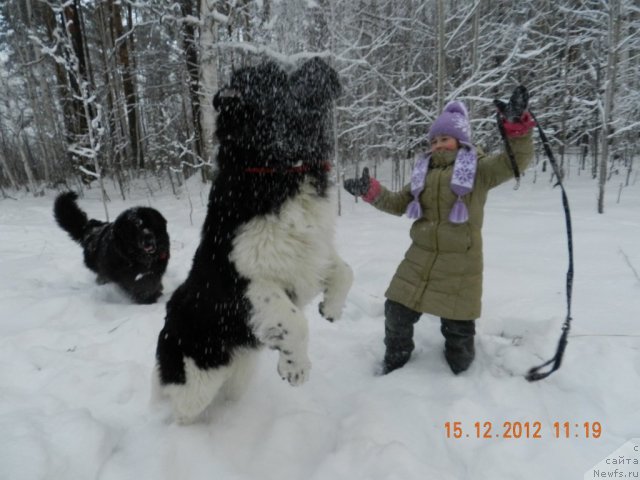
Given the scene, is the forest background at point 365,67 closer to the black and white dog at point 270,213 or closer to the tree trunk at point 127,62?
the tree trunk at point 127,62

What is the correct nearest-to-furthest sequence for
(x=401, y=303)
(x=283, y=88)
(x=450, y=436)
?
(x=283, y=88), (x=450, y=436), (x=401, y=303)

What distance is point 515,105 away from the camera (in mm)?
1795

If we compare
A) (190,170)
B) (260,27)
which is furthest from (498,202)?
(190,170)

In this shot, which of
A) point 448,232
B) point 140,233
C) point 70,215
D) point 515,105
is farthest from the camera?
point 70,215

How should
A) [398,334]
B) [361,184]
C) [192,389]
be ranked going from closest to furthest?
[192,389] → [361,184] → [398,334]

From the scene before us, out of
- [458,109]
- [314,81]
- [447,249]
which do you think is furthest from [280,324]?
[458,109]

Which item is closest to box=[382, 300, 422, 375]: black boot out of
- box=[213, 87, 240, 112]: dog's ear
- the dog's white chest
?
the dog's white chest

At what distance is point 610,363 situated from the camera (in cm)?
206

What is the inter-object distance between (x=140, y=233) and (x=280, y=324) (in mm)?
2781

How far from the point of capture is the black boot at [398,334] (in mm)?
2428

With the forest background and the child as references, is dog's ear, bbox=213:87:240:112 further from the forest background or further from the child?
the forest background

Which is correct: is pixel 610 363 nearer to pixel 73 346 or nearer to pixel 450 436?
pixel 450 436

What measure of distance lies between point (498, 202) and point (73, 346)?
8257 mm

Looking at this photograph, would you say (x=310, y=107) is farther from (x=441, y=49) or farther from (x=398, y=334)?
(x=441, y=49)
